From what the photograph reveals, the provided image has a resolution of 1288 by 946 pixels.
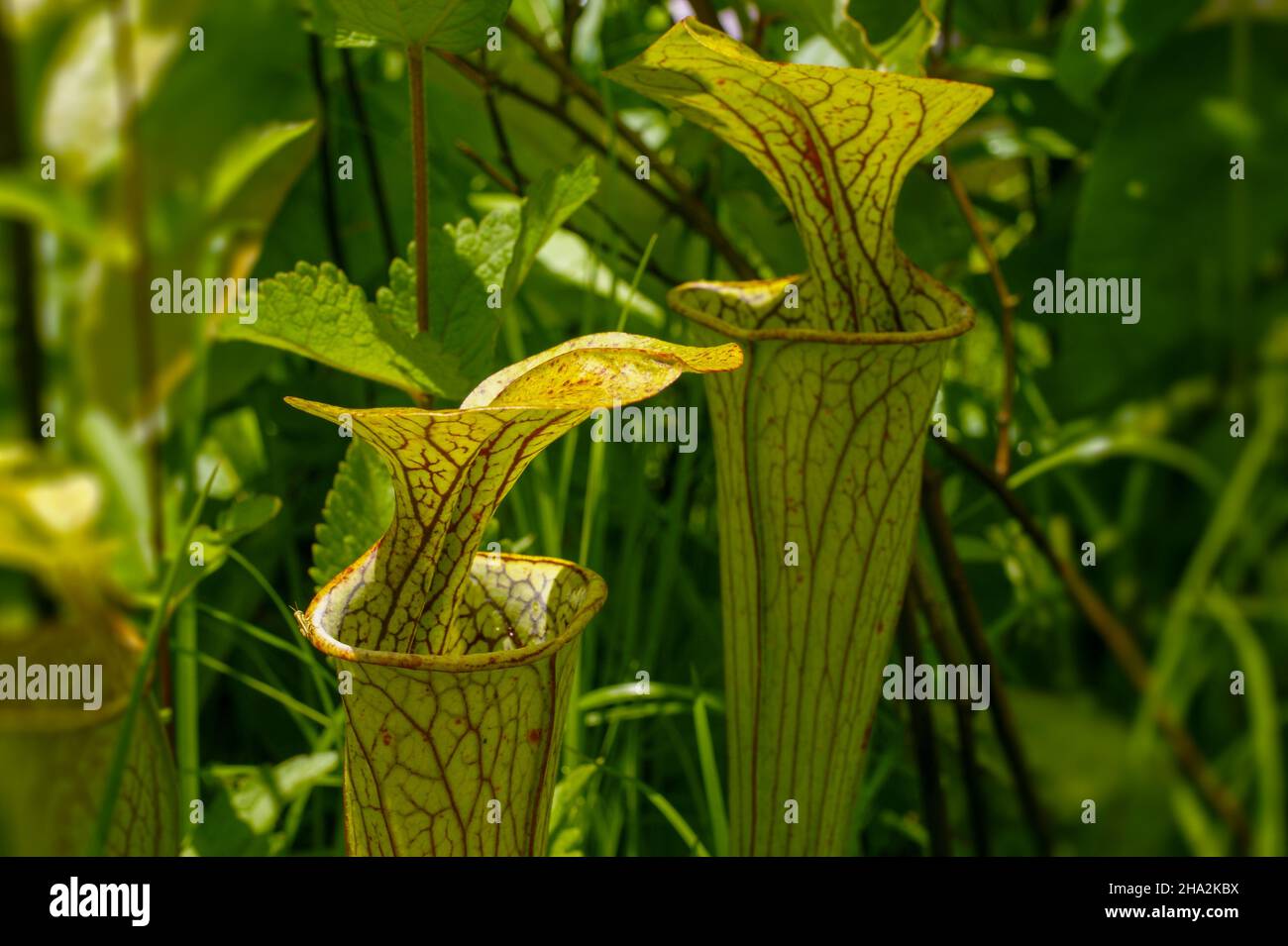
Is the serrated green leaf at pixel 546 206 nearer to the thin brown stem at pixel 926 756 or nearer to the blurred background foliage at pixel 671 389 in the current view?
the blurred background foliage at pixel 671 389

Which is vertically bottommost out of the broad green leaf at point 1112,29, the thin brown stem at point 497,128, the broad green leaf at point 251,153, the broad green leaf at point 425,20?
the broad green leaf at point 251,153

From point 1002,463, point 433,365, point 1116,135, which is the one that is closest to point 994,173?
point 1116,135

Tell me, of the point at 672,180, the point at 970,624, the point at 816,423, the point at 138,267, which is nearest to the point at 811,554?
the point at 816,423

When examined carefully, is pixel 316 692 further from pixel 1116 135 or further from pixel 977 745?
pixel 1116 135

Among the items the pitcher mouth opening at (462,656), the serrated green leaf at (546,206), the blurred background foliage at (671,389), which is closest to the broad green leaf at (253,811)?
the blurred background foliage at (671,389)

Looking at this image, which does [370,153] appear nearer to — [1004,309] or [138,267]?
[138,267]

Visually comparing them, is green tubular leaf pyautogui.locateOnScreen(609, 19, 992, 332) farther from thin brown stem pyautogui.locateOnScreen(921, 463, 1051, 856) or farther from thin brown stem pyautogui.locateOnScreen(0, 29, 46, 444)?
thin brown stem pyautogui.locateOnScreen(0, 29, 46, 444)
